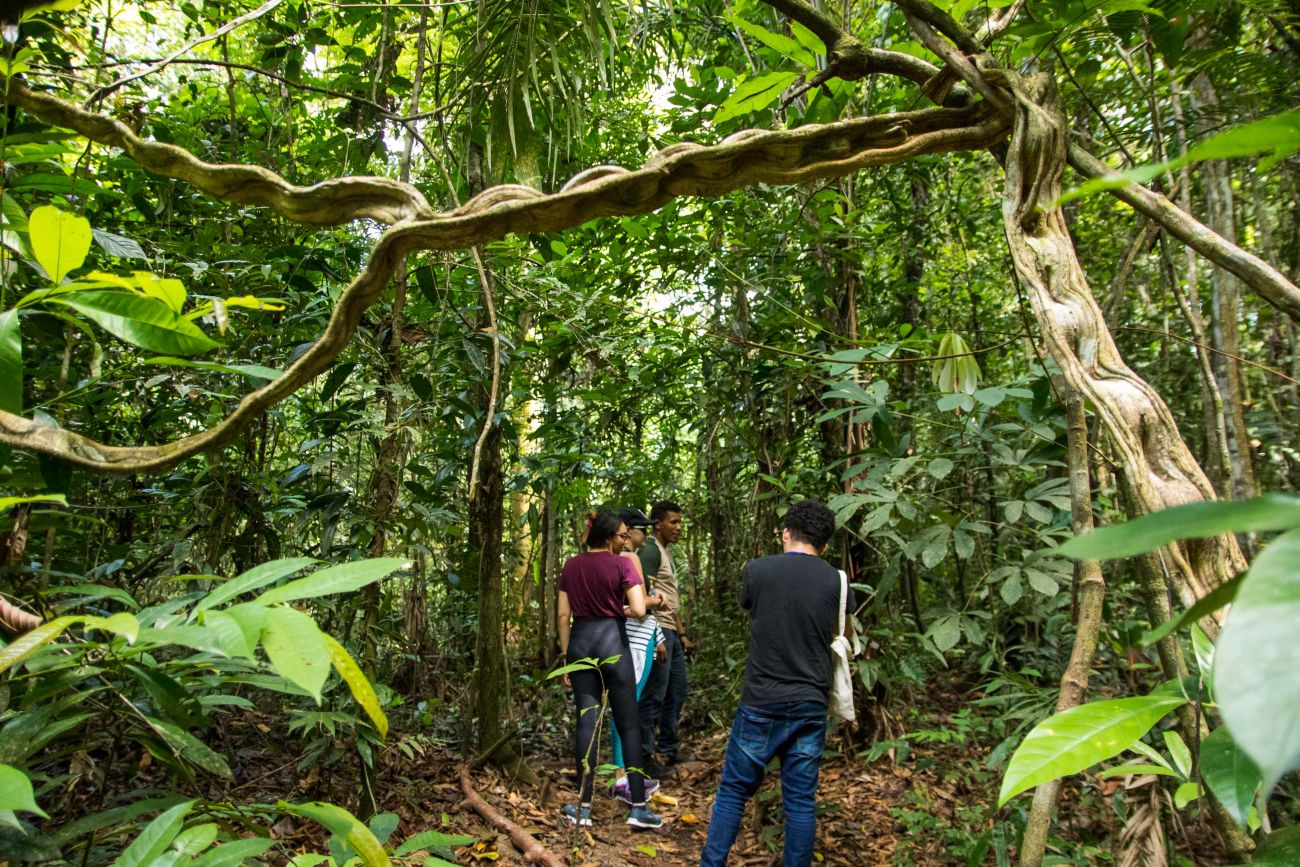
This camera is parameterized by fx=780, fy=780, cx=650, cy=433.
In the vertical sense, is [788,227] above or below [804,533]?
above

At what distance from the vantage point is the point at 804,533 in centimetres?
279

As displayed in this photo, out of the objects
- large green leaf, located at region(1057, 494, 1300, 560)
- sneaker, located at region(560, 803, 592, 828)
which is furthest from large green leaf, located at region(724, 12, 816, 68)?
sneaker, located at region(560, 803, 592, 828)

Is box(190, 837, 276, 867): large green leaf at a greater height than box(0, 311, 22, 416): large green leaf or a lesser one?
lesser

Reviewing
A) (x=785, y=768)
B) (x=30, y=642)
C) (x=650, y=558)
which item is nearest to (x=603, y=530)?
(x=650, y=558)

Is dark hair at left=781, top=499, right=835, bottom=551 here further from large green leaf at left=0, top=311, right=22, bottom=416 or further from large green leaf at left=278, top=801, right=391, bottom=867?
large green leaf at left=0, top=311, right=22, bottom=416

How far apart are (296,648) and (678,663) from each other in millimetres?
3863

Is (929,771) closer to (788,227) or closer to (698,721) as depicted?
(698,721)

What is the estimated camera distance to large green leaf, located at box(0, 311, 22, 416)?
0.84 m

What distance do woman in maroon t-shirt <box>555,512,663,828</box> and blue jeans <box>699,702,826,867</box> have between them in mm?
791

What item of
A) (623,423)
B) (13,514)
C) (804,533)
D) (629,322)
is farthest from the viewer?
(623,423)

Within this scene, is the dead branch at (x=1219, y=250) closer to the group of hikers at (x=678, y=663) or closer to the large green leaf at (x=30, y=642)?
the large green leaf at (x=30, y=642)

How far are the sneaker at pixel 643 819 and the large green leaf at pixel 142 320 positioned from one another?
115 inches

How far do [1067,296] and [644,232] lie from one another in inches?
115

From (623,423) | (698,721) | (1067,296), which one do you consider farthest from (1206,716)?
(698,721)
